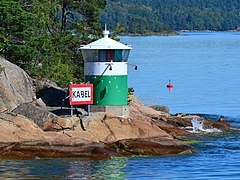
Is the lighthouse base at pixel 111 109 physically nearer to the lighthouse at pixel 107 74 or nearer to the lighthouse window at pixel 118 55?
the lighthouse at pixel 107 74

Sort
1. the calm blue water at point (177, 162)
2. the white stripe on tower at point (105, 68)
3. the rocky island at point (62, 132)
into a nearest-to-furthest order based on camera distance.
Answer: the calm blue water at point (177, 162) → the rocky island at point (62, 132) → the white stripe on tower at point (105, 68)

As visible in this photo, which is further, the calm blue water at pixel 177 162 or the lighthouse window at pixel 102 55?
the lighthouse window at pixel 102 55

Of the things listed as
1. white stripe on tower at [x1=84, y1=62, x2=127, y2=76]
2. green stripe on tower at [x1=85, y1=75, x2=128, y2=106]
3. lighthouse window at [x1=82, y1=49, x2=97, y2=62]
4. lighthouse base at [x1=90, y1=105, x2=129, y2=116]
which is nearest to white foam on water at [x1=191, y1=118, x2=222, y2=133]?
lighthouse base at [x1=90, y1=105, x2=129, y2=116]

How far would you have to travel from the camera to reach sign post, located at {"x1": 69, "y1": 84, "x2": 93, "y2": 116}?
25.2 m

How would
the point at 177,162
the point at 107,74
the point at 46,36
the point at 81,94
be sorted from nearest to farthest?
the point at 177,162, the point at 81,94, the point at 107,74, the point at 46,36

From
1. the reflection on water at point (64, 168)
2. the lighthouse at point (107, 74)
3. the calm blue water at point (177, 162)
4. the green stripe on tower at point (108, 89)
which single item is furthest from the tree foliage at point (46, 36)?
the reflection on water at point (64, 168)

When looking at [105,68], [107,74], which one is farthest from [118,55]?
[107,74]

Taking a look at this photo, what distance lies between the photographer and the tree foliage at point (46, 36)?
101ft

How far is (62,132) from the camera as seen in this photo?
23.9m

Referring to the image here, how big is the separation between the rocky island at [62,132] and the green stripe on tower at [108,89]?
0.65 meters

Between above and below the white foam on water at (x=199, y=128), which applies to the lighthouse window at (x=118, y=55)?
above

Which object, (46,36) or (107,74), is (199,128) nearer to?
(46,36)

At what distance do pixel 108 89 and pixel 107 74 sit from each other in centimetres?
46

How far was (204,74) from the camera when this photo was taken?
72438 mm
